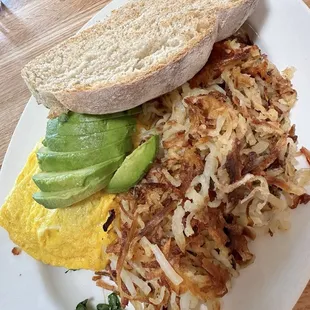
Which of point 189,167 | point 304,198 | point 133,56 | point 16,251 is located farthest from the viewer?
point 16,251

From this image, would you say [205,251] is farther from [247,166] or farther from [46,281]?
[46,281]

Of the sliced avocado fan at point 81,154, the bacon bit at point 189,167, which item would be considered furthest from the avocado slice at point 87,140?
the bacon bit at point 189,167

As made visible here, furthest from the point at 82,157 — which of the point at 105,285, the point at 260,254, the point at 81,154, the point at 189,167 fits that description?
the point at 260,254

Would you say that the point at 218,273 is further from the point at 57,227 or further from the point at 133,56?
the point at 133,56

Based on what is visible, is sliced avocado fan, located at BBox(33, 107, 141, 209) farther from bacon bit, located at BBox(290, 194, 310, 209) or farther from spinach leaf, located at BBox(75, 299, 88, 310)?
bacon bit, located at BBox(290, 194, 310, 209)

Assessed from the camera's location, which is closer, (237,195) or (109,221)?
(237,195)

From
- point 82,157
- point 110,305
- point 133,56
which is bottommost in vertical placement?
point 110,305
